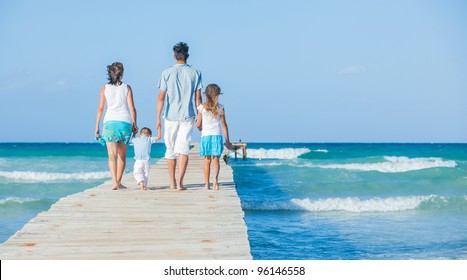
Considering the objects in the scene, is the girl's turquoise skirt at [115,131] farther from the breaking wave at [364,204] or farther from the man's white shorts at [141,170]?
the breaking wave at [364,204]

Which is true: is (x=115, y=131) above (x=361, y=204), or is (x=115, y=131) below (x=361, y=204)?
above

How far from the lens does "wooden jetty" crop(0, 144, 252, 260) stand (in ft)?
16.5

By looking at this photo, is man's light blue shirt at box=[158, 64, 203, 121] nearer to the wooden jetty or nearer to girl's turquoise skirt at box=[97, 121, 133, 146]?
girl's turquoise skirt at box=[97, 121, 133, 146]

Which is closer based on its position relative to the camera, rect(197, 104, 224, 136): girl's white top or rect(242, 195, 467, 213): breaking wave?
rect(197, 104, 224, 136): girl's white top

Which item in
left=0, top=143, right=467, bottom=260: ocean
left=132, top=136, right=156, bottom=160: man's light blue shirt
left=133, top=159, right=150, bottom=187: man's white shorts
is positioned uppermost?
left=132, top=136, right=156, bottom=160: man's light blue shirt

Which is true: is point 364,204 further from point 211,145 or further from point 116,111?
point 116,111

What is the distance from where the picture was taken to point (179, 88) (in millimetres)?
7691

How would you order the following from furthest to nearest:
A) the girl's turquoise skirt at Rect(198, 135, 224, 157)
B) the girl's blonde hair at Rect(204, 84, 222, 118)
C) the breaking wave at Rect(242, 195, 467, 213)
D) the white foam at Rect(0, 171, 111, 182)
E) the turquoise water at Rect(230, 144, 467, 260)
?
the white foam at Rect(0, 171, 111, 182), the breaking wave at Rect(242, 195, 467, 213), the turquoise water at Rect(230, 144, 467, 260), the girl's turquoise skirt at Rect(198, 135, 224, 157), the girl's blonde hair at Rect(204, 84, 222, 118)

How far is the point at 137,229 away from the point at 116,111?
2.28 meters

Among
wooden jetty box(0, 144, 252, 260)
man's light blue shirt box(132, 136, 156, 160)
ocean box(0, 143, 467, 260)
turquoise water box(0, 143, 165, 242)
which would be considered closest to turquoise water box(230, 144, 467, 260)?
ocean box(0, 143, 467, 260)

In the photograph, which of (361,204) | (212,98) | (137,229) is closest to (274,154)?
(361,204)

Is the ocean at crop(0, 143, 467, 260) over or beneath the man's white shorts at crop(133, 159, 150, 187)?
beneath

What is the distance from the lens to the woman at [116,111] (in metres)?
7.67

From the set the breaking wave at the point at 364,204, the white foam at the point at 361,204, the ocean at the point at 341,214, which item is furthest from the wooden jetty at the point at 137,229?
the white foam at the point at 361,204
